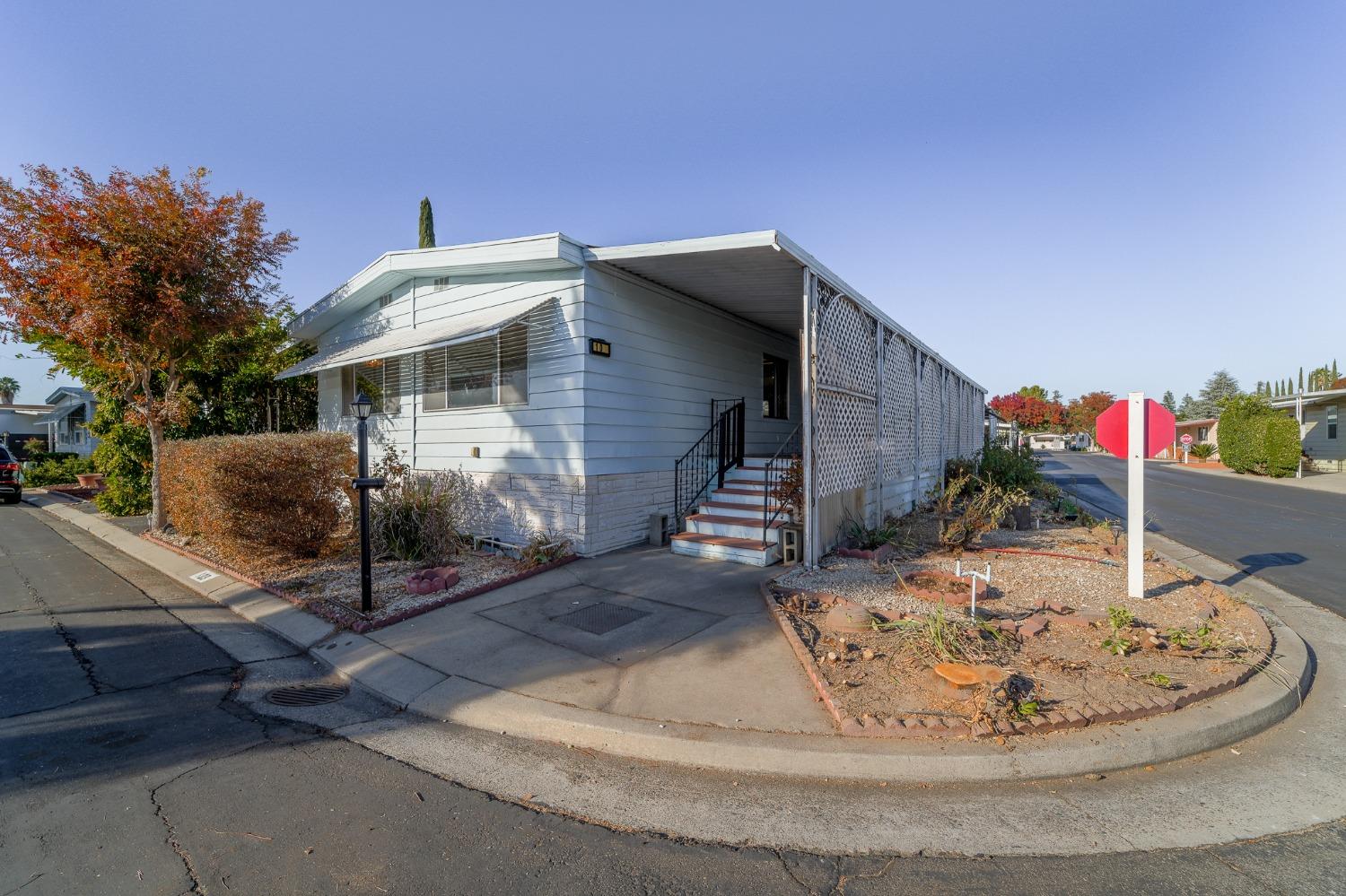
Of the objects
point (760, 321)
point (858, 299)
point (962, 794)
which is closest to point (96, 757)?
point (962, 794)

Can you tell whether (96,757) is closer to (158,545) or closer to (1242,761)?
(1242,761)

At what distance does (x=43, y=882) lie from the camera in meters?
2.43

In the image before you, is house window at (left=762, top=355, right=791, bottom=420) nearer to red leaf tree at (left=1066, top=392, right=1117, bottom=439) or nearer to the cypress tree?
the cypress tree

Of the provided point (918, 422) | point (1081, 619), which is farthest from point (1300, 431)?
point (1081, 619)

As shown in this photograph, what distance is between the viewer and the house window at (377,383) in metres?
10.3

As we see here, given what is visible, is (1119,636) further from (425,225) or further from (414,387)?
(425,225)

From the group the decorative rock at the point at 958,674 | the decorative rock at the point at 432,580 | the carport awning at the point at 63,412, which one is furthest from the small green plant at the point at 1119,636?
the carport awning at the point at 63,412

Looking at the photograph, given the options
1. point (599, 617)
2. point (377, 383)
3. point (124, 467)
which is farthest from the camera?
point (124, 467)

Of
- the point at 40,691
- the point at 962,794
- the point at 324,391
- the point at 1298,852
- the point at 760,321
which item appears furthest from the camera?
the point at 324,391

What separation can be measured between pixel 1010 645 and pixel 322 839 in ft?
14.5

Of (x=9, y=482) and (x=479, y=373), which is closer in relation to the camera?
(x=479, y=373)

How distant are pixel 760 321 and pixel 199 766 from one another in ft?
31.4

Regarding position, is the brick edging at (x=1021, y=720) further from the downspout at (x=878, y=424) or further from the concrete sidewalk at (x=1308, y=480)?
the concrete sidewalk at (x=1308, y=480)

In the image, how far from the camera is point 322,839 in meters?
2.72
